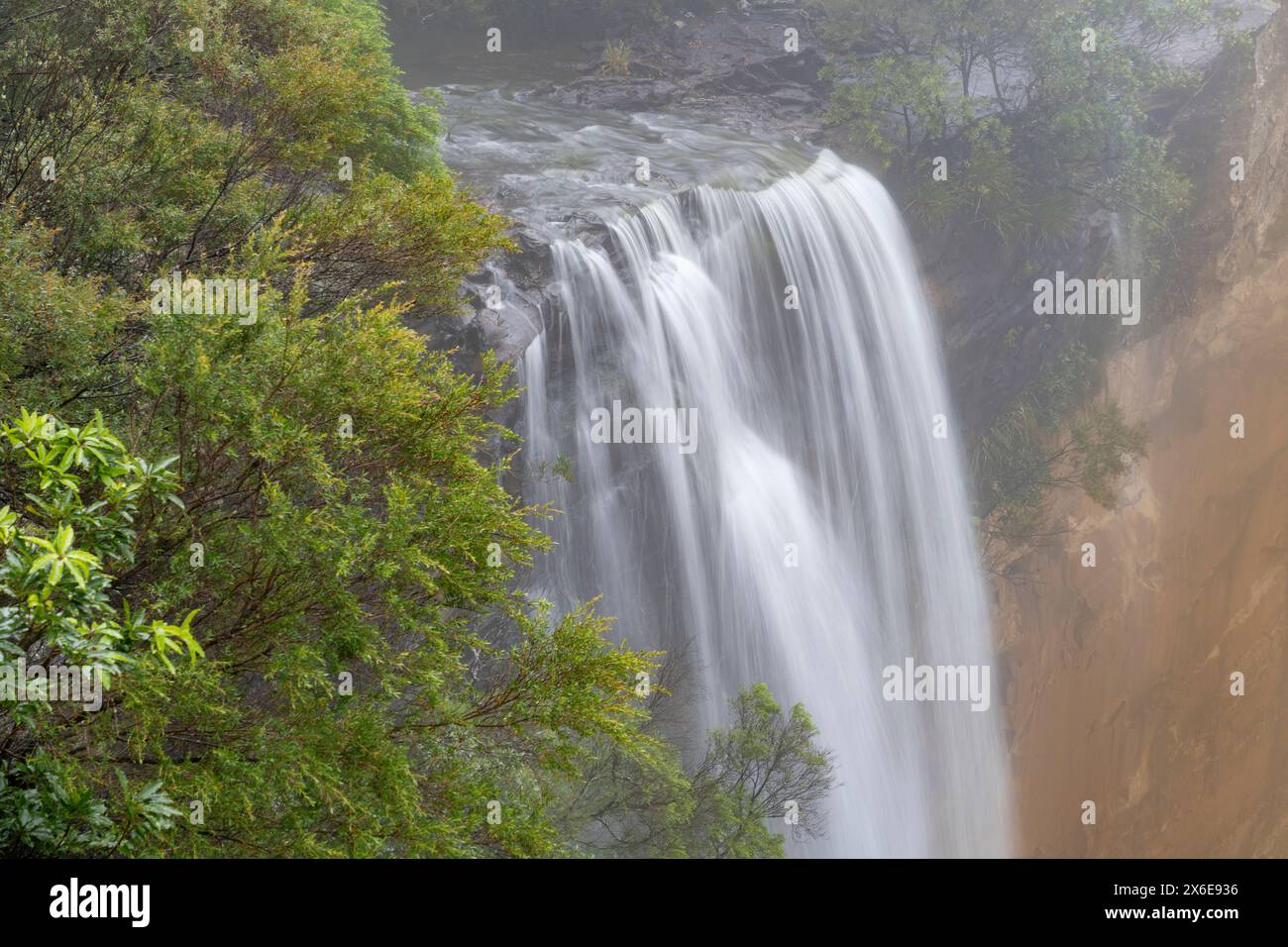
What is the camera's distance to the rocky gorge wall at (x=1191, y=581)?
27.3 meters

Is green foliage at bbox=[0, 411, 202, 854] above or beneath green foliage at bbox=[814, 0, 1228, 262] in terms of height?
beneath

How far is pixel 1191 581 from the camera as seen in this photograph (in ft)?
95.6

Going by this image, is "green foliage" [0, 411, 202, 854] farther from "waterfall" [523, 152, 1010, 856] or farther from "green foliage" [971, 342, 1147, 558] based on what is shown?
"green foliage" [971, 342, 1147, 558]

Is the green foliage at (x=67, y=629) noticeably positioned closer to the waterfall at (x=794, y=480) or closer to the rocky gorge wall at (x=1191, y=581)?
the waterfall at (x=794, y=480)

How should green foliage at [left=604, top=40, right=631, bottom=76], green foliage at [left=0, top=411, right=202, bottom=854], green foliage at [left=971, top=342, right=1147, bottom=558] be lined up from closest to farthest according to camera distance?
green foliage at [left=0, top=411, right=202, bottom=854]
green foliage at [left=971, top=342, right=1147, bottom=558]
green foliage at [left=604, top=40, right=631, bottom=76]

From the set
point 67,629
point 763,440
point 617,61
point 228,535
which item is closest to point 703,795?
point 763,440

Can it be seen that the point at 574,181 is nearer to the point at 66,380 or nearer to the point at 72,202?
the point at 72,202

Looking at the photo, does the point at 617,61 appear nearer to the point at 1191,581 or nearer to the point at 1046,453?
the point at 1046,453

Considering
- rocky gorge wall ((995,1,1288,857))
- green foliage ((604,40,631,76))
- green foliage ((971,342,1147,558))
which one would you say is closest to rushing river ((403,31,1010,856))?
green foliage ((971,342,1147,558))

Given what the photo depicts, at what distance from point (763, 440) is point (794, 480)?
45.0 inches

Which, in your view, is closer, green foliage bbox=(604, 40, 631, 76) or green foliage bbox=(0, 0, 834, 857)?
green foliage bbox=(0, 0, 834, 857)

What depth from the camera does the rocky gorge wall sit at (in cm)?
2727

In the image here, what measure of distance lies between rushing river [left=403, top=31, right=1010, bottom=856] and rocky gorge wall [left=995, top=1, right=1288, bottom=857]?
2.72m

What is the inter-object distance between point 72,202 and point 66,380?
2393 mm
